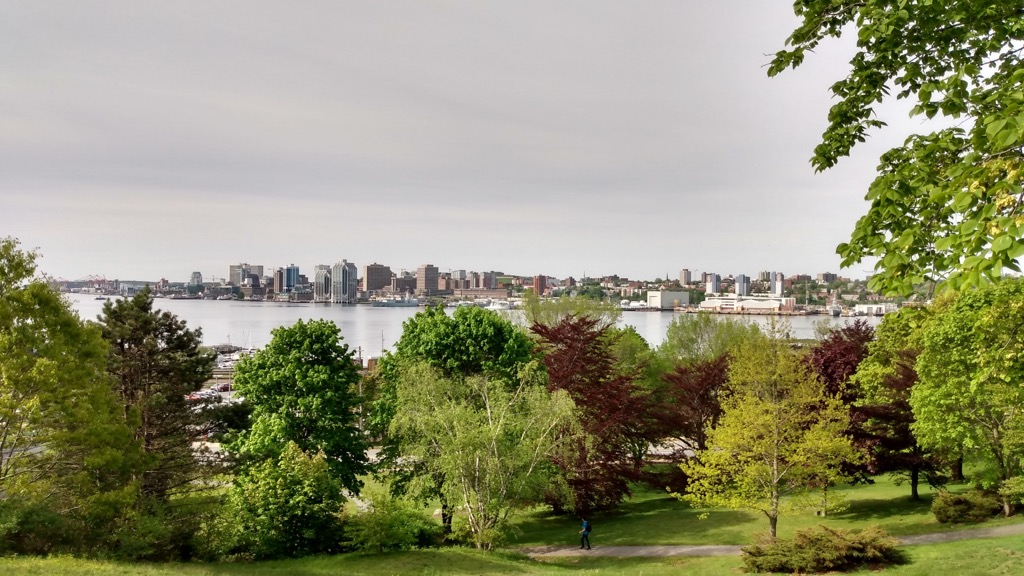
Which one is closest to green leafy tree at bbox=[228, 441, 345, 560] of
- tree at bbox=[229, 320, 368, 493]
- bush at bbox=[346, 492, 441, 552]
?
bush at bbox=[346, 492, 441, 552]

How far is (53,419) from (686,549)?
54.8 feet

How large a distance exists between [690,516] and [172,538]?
1709cm

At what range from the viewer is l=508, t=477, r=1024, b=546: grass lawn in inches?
749

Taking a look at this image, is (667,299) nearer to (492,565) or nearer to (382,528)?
(382,528)

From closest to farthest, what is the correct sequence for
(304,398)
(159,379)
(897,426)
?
(304,398), (159,379), (897,426)

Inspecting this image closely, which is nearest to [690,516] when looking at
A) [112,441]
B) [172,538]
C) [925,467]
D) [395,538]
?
[925,467]

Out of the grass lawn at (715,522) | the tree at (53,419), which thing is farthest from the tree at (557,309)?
the tree at (53,419)

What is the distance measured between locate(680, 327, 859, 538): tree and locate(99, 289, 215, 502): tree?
16.8 metres

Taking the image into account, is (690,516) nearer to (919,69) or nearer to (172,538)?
(172,538)

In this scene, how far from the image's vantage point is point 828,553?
542 inches

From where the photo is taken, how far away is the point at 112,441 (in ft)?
44.7

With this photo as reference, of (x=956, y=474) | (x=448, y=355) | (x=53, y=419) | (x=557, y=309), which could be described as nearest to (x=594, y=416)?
(x=448, y=355)

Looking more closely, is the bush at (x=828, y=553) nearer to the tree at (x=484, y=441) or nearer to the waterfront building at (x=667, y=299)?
the tree at (x=484, y=441)

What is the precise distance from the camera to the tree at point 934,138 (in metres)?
A: 3.65
